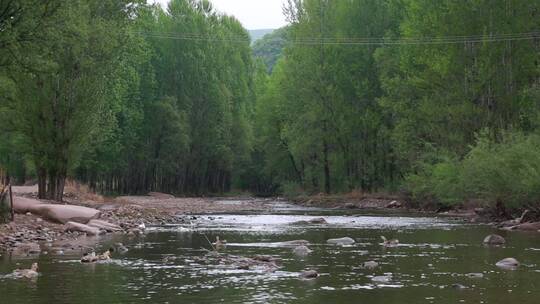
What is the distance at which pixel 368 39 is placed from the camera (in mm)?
66562

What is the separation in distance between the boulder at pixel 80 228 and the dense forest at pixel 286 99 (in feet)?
19.7

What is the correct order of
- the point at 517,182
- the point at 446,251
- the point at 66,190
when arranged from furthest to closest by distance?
the point at 66,190 → the point at 517,182 → the point at 446,251

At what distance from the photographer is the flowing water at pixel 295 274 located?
14570mm

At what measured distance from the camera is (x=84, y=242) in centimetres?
2519

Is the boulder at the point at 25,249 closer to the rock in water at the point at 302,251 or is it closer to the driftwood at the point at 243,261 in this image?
the driftwood at the point at 243,261

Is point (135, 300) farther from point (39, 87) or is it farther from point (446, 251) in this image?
point (39, 87)

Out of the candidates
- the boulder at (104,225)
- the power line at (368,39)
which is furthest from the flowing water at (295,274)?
the power line at (368,39)

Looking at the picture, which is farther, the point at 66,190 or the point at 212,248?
the point at 66,190

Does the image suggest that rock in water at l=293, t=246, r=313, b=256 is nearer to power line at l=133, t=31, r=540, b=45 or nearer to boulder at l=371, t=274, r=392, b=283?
boulder at l=371, t=274, r=392, b=283

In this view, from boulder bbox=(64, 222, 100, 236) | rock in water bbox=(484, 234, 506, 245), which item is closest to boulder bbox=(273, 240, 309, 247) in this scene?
rock in water bbox=(484, 234, 506, 245)

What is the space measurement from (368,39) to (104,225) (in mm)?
41200

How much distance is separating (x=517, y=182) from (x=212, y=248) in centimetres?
1604

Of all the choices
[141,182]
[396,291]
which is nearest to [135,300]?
[396,291]

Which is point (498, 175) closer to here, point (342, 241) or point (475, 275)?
point (342, 241)
